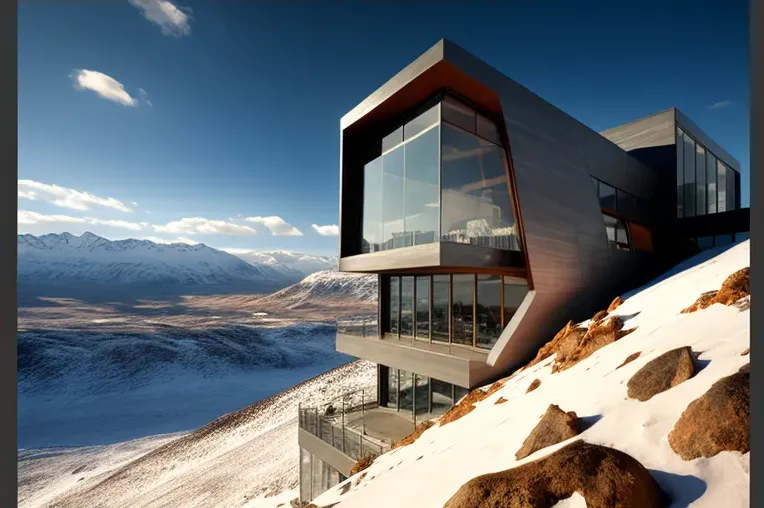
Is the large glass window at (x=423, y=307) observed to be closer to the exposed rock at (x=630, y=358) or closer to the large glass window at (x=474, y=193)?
the large glass window at (x=474, y=193)

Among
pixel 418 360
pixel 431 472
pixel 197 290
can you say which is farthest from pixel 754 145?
pixel 197 290

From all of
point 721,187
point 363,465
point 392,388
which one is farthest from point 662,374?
point 721,187

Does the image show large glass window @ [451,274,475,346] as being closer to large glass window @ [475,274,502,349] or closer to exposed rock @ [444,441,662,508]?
large glass window @ [475,274,502,349]

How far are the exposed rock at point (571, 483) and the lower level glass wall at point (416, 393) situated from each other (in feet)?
28.2

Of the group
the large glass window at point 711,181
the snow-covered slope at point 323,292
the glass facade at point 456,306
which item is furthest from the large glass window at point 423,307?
the snow-covered slope at point 323,292

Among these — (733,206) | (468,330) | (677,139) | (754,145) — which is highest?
(677,139)

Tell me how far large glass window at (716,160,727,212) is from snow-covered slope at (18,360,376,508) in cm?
2920

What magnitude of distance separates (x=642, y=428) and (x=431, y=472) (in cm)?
305

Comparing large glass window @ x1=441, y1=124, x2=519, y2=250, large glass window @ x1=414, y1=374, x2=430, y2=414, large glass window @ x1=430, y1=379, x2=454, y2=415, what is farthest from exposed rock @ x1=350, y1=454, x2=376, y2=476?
large glass window @ x1=441, y1=124, x2=519, y2=250

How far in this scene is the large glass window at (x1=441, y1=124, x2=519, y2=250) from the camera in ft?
Result: 35.4

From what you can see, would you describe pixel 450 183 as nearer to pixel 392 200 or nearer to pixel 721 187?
pixel 392 200

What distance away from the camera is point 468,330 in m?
13.1

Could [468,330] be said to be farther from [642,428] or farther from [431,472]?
[642,428]

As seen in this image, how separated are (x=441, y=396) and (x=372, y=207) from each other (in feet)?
25.2
